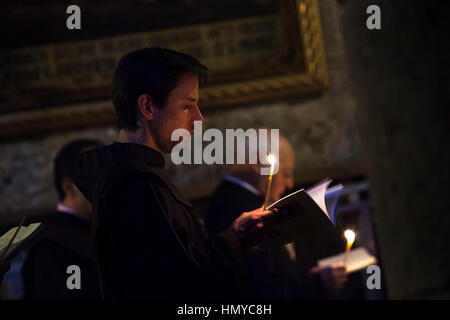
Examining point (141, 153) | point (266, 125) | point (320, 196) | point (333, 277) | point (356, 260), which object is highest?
point (266, 125)

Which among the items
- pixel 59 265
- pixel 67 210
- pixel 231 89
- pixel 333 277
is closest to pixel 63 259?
pixel 59 265

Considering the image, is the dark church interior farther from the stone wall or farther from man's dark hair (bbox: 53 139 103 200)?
man's dark hair (bbox: 53 139 103 200)

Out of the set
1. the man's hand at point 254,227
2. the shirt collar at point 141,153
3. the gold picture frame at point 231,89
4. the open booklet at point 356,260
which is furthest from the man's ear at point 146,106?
the gold picture frame at point 231,89

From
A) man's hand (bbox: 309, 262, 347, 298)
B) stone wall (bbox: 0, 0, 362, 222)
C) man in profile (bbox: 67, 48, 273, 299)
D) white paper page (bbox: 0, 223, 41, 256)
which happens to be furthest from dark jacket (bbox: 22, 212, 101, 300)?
stone wall (bbox: 0, 0, 362, 222)

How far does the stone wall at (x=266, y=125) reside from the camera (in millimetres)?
5070

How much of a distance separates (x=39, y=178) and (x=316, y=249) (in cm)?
240

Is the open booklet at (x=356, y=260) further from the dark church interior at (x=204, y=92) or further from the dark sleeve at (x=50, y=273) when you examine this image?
the dark sleeve at (x=50, y=273)

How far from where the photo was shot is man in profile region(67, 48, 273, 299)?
187 centimetres

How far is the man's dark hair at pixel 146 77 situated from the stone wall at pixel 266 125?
2916mm

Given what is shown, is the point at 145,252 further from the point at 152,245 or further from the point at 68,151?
the point at 68,151

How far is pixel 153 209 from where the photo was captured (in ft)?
6.21

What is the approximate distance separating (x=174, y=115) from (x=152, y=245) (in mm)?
497

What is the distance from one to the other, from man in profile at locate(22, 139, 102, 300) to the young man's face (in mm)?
1178
